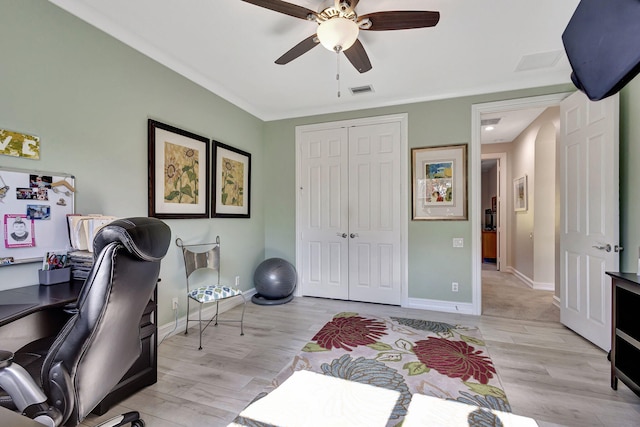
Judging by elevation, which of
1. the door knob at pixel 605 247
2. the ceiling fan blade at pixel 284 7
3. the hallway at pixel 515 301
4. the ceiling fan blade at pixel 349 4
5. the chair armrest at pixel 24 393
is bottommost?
the hallway at pixel 515 301

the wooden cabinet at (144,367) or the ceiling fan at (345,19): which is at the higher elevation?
the ceiling fan at (345,19)

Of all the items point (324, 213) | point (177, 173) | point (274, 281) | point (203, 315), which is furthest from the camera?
point (324, 213)

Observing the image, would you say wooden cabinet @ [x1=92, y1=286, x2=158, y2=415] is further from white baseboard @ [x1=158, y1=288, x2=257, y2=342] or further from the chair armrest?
the chair armrest

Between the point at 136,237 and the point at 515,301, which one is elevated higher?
the point at 136,237

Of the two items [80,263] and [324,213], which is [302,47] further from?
[324,213]

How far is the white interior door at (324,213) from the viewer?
4035 millimetres

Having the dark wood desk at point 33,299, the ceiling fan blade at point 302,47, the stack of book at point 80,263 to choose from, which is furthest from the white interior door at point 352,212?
the dark wood desk at point 33,299

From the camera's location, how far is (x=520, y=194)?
17.6 ft

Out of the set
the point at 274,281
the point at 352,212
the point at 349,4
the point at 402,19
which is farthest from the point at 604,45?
the point at 274,281

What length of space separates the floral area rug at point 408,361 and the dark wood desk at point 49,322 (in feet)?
2.63

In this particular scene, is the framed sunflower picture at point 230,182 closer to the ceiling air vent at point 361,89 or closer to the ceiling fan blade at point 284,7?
the ceiling air vent at point 361,89

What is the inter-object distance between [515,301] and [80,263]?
4.91 meters

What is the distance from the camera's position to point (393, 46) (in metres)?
2.59

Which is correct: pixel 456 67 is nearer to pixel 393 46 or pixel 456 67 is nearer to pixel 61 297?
pixel 393 46
